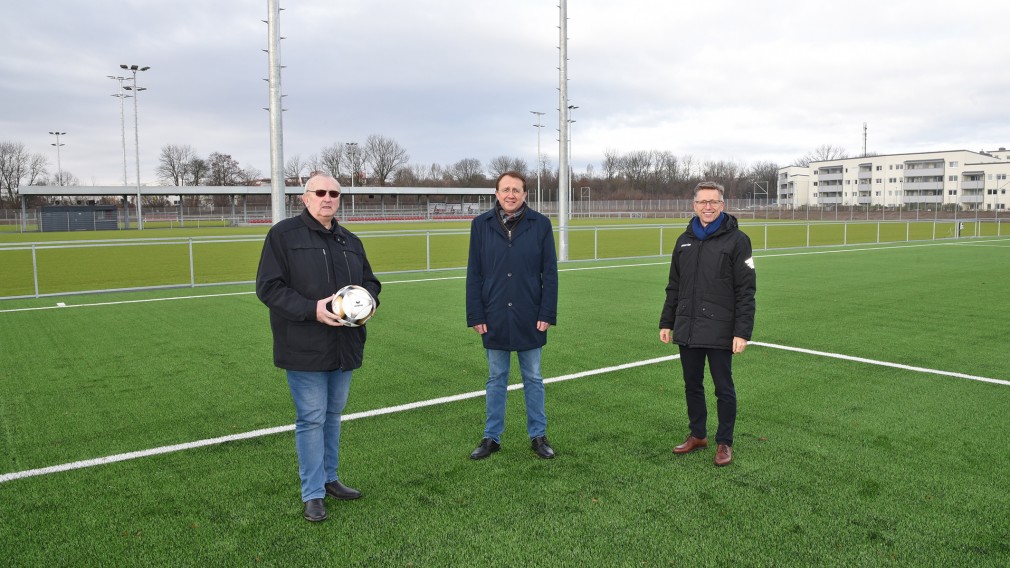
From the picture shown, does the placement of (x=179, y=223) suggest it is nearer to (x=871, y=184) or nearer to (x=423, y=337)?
(x=423, y=337)

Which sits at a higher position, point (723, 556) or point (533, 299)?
point (533, 299)

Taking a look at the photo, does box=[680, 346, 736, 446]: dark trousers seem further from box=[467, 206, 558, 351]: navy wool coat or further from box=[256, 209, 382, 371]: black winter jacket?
box=[256, 209, 382, 371]: black winter jacket

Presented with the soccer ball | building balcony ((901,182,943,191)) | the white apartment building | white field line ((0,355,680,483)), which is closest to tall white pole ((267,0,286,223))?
white field line ((0,355,680,483))

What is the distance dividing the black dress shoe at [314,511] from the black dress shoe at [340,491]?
190 mm

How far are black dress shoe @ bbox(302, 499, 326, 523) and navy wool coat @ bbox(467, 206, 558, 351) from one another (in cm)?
137

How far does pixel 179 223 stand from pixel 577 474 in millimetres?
60969

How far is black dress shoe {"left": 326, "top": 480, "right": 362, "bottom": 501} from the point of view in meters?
3.87

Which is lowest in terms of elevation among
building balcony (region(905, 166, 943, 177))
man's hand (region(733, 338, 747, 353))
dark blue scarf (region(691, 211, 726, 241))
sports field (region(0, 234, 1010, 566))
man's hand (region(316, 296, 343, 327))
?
sports field (region(0, 234, 1010, 566))

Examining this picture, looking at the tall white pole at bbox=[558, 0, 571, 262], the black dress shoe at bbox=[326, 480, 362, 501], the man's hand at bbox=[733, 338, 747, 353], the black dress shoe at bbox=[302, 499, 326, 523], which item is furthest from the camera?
the tall white pole at bbox=[558, 0, 571, 262]

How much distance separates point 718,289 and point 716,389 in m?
0.64

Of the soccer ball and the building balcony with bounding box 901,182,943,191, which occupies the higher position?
the building balcony with bounding box 901,182,943,191

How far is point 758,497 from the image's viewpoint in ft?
12.6

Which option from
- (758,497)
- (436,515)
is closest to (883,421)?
(758,497)

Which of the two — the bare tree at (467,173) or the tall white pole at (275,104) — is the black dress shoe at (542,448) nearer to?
the tall white pole at (275,104)
